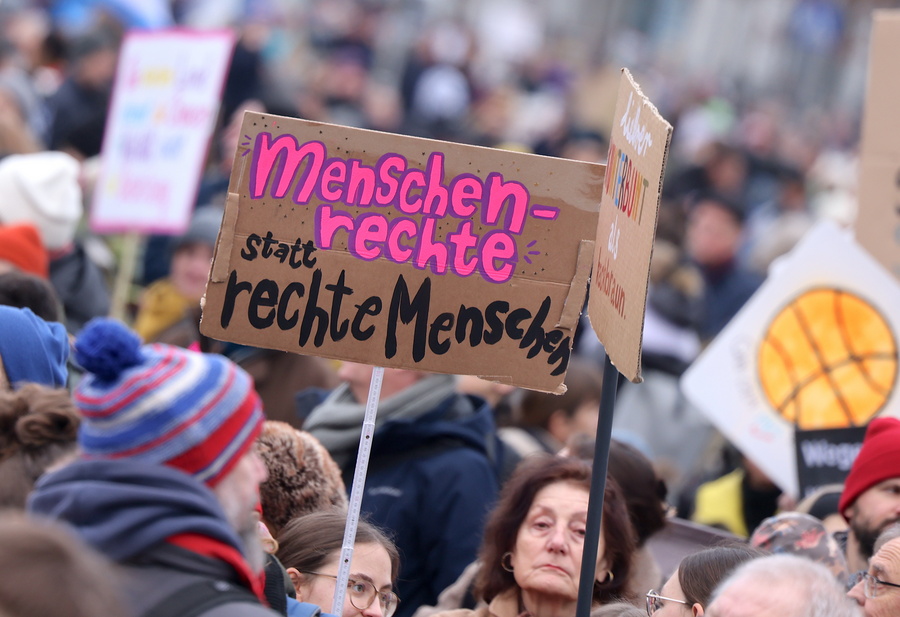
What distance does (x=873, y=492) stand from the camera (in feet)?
12.3

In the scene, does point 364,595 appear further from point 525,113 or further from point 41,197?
point 525,113

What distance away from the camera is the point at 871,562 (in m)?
3.06

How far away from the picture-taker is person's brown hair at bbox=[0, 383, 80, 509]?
2.47 meters

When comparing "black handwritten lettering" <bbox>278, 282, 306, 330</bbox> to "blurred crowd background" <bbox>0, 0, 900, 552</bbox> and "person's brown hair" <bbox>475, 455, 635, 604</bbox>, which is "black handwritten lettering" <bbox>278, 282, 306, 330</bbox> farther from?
"blurred crowd background" <bbox>0, 0, 900, 552</bbox>

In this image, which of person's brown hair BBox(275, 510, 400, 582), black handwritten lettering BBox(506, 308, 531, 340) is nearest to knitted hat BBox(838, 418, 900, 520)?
black handwritten lettering BBox(506, 308, 531, 340)

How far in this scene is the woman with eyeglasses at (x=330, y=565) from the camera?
3.14 metres

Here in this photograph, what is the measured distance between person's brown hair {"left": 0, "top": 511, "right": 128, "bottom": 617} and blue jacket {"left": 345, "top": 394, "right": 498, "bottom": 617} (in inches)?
90.5

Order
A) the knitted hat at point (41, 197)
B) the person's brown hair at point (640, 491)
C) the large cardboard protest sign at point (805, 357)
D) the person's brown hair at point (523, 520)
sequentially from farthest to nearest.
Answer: the knitted hat at point (41, 197) → the large cardboard protest sign at point (805, 357) → the person's brown hair at point (640, 491) → the person's brown hair at point (523, 520)

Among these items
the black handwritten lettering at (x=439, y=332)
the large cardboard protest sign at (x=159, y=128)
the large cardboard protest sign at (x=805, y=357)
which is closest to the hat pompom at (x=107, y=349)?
the black handwritten lettering at (x=439, y=332)

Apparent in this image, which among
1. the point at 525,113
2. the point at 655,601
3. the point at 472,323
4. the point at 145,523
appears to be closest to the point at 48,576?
the point at 145,523

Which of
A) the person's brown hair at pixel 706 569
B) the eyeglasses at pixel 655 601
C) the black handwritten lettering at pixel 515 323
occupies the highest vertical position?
the black handwritten lettering at pixel 515 323

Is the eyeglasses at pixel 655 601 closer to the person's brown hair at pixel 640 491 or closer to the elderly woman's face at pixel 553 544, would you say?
the elderly woman's face at pixel 553 544

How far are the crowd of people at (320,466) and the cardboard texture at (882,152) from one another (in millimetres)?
1046

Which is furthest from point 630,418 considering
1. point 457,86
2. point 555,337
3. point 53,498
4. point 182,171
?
point 457,86
